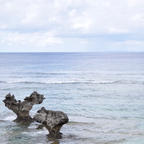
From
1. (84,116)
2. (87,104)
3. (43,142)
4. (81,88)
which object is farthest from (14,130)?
(81,88)

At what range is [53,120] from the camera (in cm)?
2934

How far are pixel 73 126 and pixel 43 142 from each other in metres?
6.73

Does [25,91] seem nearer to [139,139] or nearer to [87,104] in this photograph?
[87,104]

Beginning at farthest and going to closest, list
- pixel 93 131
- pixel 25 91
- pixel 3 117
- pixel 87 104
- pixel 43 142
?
pixel 25 91 → pixel 87 104 → pixel 3 117 → pixel 93 131 → pixel 43 142

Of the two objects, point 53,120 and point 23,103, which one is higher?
point 23,103

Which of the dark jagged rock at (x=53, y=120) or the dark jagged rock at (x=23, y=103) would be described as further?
the dark jagged rock at (x=23, y=103)

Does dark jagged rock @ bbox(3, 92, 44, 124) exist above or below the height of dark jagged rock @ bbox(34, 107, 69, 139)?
above

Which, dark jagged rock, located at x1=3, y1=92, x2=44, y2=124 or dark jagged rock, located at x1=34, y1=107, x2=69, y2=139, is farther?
dark jagged rock, located at x1=3, y1=92, x2=44, y2=124

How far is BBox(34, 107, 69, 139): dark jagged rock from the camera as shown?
95.7ft

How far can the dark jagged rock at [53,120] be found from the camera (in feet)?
95.7

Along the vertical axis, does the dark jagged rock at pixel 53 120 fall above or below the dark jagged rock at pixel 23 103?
below

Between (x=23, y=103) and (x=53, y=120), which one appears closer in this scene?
(x=53, y=120)

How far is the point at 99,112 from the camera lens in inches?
1684

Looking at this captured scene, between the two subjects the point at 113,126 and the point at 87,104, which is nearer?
the point at 113,126
